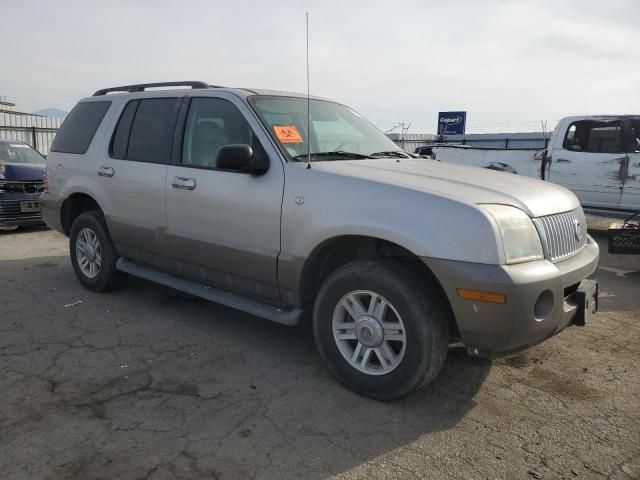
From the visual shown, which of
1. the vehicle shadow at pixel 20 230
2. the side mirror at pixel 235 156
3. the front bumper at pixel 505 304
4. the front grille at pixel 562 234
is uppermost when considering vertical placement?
the side mirror at pixel 235 156

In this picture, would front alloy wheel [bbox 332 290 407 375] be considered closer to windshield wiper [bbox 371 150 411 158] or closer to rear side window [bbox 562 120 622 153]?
windshield wiper [bbox 371 150 411 158]

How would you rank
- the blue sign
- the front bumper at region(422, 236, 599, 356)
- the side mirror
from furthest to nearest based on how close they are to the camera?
1. the blue sign
2. the side mirror
3. the front bumper at region(422, 236, 599, 356)

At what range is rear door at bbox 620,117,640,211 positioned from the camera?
8.70 m

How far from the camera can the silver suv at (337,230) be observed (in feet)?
9.25

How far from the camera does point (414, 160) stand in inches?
165

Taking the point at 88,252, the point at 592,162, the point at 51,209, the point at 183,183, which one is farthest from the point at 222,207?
the point at 592,162

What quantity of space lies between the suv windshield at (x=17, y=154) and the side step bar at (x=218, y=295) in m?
5.39

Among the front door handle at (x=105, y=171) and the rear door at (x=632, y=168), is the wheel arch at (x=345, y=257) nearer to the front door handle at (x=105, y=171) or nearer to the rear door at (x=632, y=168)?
the front door handle at (x=105, y=171)

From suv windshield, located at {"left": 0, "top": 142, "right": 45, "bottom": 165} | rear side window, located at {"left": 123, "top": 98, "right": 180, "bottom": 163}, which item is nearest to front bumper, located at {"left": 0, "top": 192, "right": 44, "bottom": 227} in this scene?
suv windshield, located at {"left": 0, "top": 142, "right": 45, "bottom": 165}

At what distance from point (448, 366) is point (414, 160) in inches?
63.4

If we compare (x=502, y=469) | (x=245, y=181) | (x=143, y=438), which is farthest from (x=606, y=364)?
(x=143, y=438)

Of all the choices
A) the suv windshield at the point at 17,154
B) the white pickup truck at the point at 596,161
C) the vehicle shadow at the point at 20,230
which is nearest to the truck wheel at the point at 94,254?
the vehicle shadow at the point at 20,230

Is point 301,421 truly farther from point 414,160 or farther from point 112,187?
point 112,187

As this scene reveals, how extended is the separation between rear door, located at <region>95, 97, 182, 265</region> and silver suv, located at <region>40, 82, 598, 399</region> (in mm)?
15
